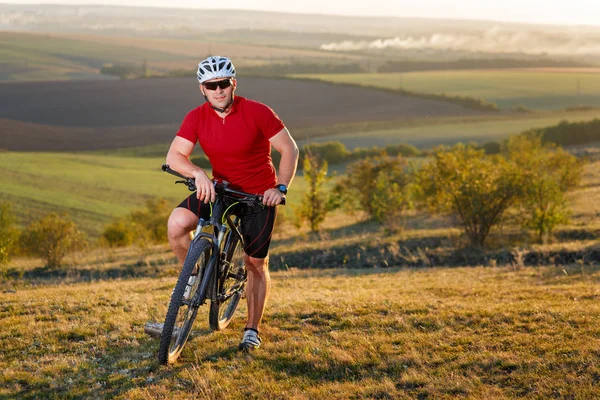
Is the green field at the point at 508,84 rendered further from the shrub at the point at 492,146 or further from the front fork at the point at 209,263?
the front fork at the point at 209,263

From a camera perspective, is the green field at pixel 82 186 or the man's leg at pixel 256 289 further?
the green field at pixel 82 186

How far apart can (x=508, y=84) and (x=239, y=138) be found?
421 feet

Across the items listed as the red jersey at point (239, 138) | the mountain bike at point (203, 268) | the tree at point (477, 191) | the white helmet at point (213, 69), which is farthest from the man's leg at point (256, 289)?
the tree at point (477, 191)

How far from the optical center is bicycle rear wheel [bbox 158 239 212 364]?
637 cm

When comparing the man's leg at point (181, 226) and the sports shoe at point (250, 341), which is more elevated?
the man's leg at point (181, 226)

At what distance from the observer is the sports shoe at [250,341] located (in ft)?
23.5

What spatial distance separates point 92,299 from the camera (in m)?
10.1

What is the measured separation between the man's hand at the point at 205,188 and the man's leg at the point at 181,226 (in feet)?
1.37

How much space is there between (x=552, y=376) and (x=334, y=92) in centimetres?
9597

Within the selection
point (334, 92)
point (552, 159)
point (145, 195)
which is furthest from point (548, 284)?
point (334, 92)

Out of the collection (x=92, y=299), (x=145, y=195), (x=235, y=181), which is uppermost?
(x=235, y=181)

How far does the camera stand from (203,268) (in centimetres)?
671

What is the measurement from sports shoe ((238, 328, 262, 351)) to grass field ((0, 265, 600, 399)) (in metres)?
0.10

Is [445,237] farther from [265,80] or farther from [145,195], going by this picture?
[265,80]
